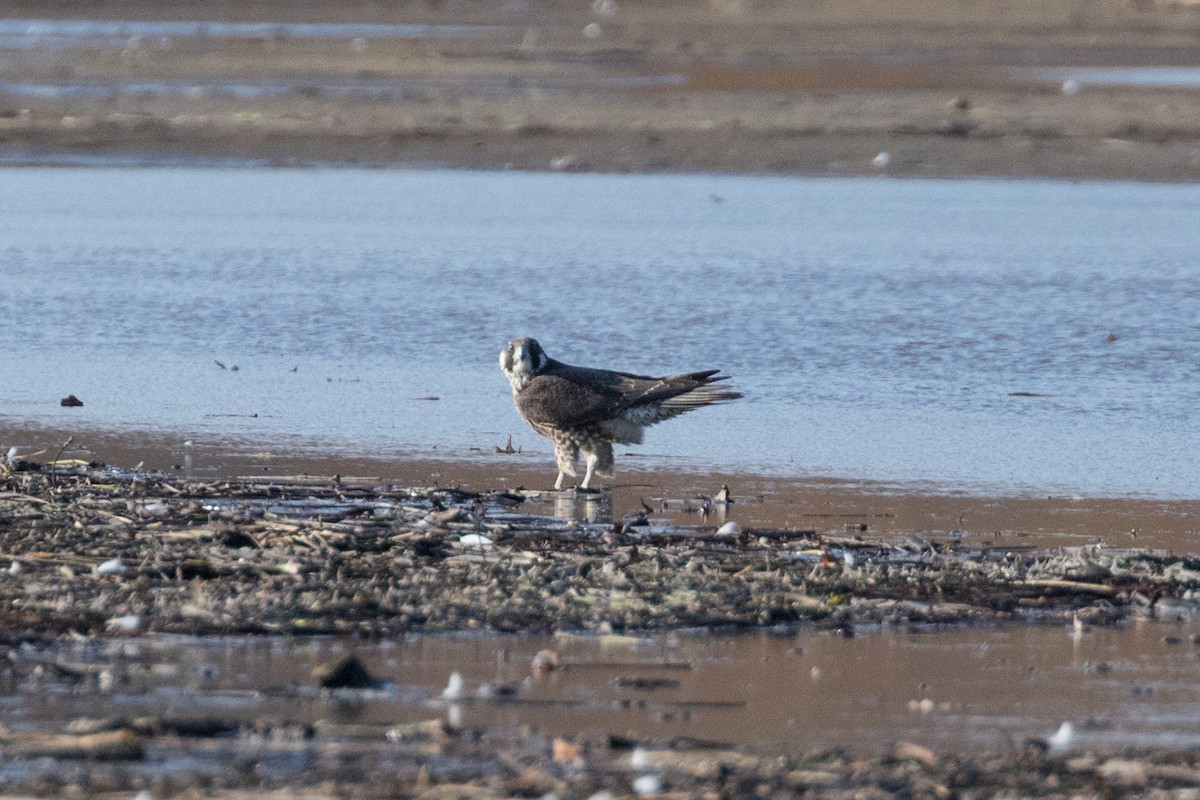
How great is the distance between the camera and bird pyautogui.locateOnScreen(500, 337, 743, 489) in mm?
7984

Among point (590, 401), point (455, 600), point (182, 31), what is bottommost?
point (455, 600)

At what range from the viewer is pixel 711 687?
5.07 m

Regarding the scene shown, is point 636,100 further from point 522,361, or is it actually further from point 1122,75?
point 522,361

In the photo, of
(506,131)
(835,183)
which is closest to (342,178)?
(506,131)

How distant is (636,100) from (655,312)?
9.94 meters

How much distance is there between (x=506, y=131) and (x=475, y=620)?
14127 mm

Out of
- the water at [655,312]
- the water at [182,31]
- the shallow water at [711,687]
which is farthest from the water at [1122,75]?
the shallow water at [711,687]

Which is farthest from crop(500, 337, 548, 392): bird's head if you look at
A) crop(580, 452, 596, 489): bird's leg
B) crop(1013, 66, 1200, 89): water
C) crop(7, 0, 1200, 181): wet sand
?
crop(1013, 66, 1200, 89): water

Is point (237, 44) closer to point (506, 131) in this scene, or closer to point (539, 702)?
point (506, 131)

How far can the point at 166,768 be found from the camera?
168 inches

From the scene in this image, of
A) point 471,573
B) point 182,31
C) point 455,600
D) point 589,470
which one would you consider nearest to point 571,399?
point 589,470

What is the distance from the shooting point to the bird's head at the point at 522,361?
8.14 metres

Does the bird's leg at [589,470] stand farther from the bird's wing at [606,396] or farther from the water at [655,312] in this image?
the water at [655,312]

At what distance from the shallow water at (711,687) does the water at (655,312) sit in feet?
8.36
